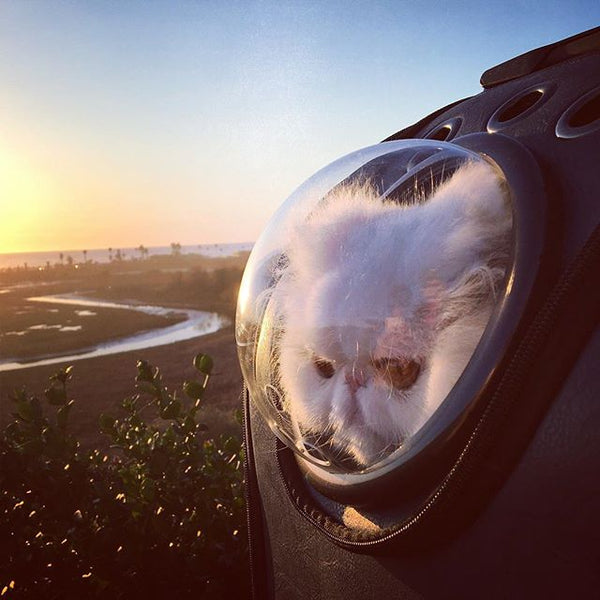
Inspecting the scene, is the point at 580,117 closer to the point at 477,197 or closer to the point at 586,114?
the point at 586,114

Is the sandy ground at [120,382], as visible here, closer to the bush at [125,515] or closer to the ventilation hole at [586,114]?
the bush at [125,515]

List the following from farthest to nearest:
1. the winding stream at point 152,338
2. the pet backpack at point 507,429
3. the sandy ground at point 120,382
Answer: the winding stream at point 152,338 < the sandy ground at point 120,382 < the pet backpack at point 507,429

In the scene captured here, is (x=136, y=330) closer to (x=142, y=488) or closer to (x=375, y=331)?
(x=142, y=488)

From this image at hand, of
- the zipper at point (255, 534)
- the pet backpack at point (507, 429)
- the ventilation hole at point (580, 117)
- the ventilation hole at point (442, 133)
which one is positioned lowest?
the zipper at point (255, 534)

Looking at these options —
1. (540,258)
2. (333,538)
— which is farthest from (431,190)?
(333,538)

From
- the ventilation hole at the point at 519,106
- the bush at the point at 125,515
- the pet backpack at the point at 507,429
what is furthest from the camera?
the bush at the point at 125,515

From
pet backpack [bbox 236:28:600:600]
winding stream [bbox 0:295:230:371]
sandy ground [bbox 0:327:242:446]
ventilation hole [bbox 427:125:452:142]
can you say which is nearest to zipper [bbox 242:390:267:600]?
pet backpack [bbox 236:28:600:600]

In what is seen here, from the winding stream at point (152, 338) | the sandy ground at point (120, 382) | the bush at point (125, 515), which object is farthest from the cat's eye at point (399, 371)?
the winding stream at point (152, 338)
